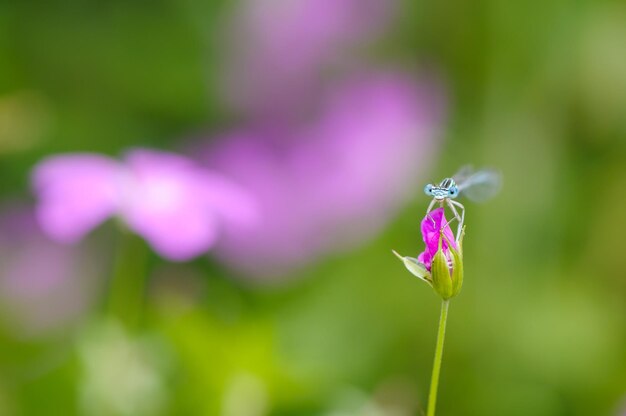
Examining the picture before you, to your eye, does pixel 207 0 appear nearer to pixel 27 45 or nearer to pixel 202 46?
pixel 202 46

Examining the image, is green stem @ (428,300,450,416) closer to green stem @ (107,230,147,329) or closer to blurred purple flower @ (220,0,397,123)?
green stem @ (107,230,147,329)

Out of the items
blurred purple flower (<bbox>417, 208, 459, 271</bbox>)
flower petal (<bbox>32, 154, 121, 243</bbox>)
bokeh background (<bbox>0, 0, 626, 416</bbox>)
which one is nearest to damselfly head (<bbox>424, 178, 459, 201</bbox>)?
blurred purple flower (<bbox>417, 208, 459, 271</bbox>)

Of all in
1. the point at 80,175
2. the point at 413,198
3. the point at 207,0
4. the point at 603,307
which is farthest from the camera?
the point at 207,0

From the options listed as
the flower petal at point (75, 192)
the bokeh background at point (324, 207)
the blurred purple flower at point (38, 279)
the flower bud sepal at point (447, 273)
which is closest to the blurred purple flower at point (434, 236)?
the flower bud sepal at point (447, 273)

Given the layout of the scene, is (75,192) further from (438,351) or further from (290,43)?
(290,43)

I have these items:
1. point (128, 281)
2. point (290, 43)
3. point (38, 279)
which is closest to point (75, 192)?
point (128, 281)

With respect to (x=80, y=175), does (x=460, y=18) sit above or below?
above

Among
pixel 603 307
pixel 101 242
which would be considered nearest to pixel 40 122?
pixel 101 242

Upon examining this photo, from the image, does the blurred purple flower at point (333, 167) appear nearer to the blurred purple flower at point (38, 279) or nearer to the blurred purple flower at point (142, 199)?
the blurred purple flower at point (38, 279)
